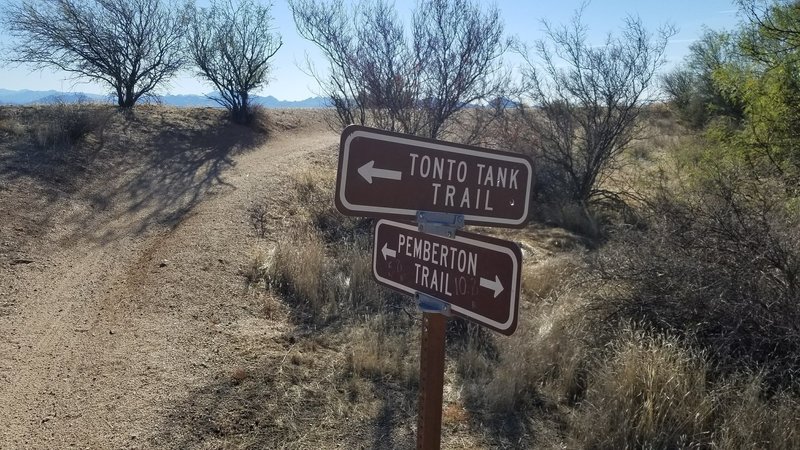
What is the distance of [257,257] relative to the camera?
6570mm

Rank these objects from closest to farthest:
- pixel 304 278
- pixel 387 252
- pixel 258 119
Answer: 1. pixel 387 252
2. pixel 304 278
3. pixel 258 119

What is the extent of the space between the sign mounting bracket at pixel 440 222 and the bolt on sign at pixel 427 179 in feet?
0.06

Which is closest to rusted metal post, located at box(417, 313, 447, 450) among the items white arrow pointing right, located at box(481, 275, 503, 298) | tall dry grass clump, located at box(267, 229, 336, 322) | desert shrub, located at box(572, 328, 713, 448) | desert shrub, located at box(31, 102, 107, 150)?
white arrow pointing right, located at box(481, 275, 503, 298)

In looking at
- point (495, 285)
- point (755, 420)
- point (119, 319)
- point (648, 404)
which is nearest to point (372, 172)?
point (495, 285)

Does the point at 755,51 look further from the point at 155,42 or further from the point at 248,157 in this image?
the point at 155,42

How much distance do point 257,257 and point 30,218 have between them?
3.11m

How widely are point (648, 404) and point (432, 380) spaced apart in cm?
191

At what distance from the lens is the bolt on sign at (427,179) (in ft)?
5.73

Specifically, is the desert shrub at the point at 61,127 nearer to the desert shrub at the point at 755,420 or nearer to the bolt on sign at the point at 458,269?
the bolt on sign at the point at 458,269

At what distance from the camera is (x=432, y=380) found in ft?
6.11

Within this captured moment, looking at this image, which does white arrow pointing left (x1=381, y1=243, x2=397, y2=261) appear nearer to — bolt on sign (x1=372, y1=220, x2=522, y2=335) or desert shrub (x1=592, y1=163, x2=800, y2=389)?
bolt on sign (x1=372, y1=220, x2=522, y2=335)

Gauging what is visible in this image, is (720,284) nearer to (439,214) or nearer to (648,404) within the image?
(648,404)

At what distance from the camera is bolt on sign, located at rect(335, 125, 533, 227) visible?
1.75 meters

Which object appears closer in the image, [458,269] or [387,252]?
[458,269]
